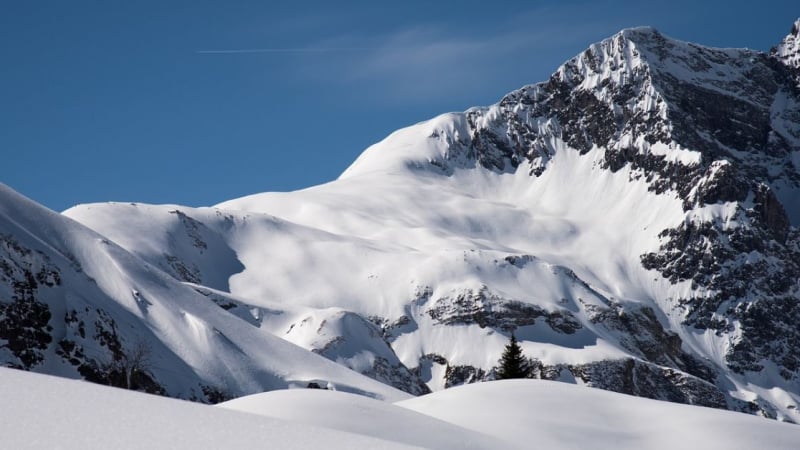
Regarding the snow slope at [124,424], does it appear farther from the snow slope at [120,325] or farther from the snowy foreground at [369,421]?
the snow slope at [120,325]

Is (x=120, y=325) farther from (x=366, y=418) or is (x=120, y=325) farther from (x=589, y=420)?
(x=366, y=418)

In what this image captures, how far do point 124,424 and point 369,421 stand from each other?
15.2 metres

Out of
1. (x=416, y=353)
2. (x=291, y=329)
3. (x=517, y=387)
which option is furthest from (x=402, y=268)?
(x=517, y=387)

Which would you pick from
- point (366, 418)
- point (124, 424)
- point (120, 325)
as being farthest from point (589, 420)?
point (120, 325)

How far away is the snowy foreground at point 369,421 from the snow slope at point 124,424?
0.01 meters

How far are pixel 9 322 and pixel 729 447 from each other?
1799 inches

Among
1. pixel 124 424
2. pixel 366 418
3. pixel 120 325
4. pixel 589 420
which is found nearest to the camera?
pixel 124 424

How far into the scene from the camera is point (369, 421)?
26578 mm

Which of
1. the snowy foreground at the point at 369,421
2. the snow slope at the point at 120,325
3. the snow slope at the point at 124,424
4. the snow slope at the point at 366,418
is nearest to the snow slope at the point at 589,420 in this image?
the snowy foreground at the point at 369,421

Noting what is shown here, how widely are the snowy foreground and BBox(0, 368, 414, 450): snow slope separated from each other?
0.01m

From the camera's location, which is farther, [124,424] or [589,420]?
[589,420]

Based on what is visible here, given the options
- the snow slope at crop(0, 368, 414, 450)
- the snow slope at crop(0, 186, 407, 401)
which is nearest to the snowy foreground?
the snow slope at crop(0, 368, 414, 450)

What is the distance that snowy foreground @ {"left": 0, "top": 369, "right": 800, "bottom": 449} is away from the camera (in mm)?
11617

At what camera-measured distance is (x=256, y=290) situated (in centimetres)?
17825
